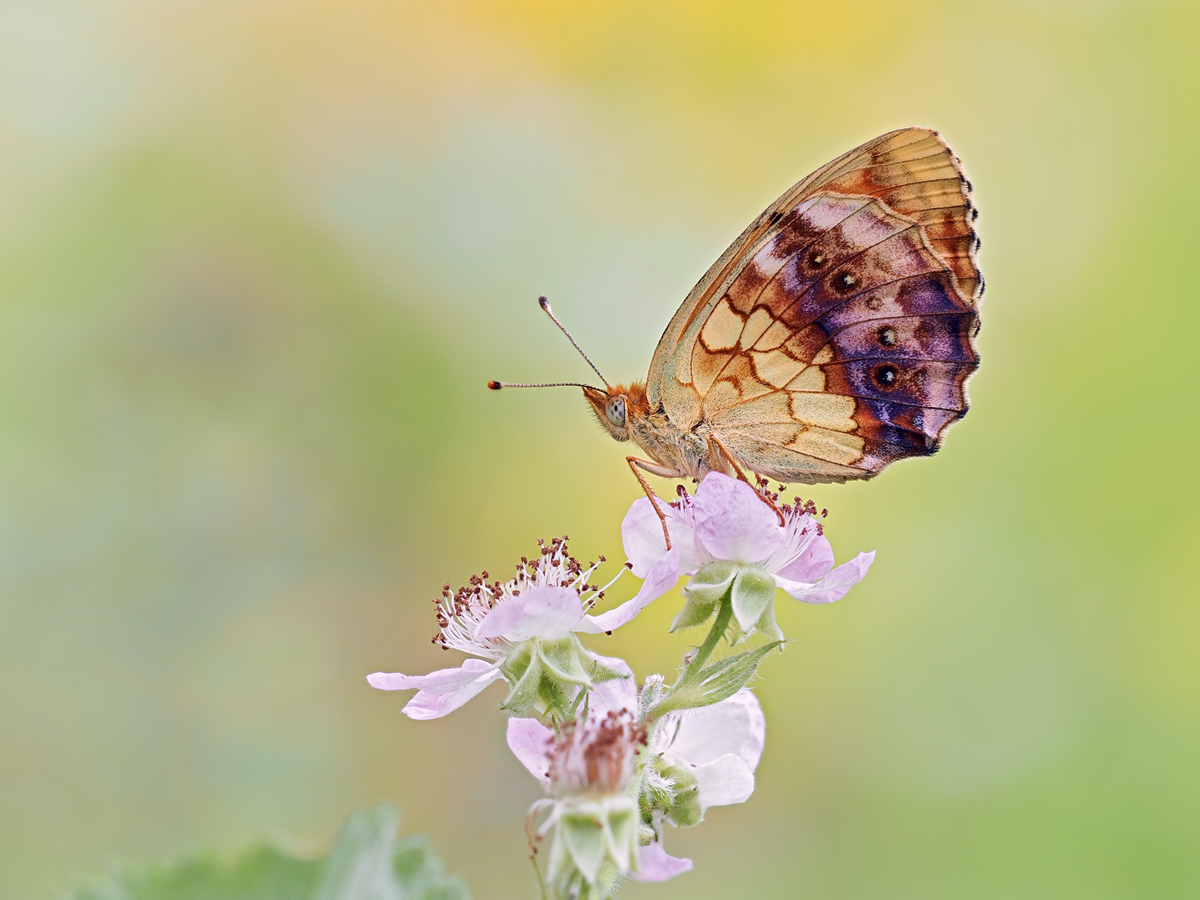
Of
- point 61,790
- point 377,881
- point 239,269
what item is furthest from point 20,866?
point 377,881

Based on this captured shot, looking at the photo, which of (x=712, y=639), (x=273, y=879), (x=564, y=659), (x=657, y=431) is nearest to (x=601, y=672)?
(x=564, y=659)

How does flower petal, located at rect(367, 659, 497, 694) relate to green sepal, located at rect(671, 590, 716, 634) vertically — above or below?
below

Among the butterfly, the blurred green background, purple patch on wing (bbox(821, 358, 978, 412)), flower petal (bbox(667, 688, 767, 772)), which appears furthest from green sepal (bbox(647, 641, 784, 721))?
the blurred green background

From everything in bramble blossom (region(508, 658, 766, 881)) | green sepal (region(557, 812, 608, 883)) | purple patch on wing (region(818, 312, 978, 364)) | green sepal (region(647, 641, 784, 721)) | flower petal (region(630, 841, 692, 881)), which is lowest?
flower petal (region(630, 841, 692, 881))

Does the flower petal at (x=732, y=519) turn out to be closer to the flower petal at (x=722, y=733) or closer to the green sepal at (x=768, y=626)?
the green sepal at (x=768, y=626)

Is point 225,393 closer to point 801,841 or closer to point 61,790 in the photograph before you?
point 61,790

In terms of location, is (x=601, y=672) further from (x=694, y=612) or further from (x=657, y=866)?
(x=657, y=866)

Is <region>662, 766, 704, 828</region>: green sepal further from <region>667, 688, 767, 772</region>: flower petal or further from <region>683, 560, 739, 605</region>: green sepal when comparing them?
<region>683, 560, 739, 605</region>: green sepal
